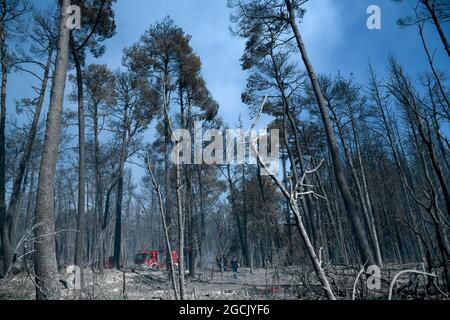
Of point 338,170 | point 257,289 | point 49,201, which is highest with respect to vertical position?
point 338,170

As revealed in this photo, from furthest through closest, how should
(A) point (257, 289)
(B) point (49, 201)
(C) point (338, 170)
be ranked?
1. (A) point (257, 289)
2. (C) point (338, 170)
3. (B) point (49, 201)

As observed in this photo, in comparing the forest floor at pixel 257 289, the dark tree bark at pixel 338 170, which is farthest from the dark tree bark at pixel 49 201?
the dark tree bark at pixel 338 170

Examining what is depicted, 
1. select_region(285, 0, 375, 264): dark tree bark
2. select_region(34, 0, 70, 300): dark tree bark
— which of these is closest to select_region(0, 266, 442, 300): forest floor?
select_region(34, 0, 70, 300): dark tree bark

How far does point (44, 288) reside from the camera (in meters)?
4.46

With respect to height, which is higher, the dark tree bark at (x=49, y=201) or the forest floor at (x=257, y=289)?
the dark tree bark at (x=49, y=201)

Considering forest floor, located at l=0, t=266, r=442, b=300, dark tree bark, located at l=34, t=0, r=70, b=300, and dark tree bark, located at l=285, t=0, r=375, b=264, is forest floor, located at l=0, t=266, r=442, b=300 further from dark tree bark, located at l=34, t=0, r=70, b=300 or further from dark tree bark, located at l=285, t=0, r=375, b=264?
dark tree bark, located at l=285, t=0, r=375, b=264

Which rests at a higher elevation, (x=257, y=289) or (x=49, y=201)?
(x=49, y=201)

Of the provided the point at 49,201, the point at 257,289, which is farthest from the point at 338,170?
the point at 49,201

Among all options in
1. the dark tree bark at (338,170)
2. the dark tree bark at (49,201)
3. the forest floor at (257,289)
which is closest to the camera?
the dark tree bark at (49,201)

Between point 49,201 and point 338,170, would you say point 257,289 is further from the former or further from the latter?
point 49,201

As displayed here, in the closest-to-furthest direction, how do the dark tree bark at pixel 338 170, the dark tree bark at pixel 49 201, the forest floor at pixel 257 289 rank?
the dark tree bark at pixel 49 201, the forest floor at pixel 257 289, the dark tree bark at pixel 338 170

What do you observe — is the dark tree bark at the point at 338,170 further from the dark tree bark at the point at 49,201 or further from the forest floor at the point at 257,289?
the dark tree bark at the point at 49,201
